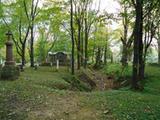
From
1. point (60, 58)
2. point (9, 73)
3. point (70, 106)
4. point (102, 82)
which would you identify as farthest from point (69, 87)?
point (60, 58)

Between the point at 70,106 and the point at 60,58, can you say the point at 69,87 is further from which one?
the point at 60,58

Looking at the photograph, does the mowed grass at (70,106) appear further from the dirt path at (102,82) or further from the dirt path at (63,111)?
the dirt path at (102,82)

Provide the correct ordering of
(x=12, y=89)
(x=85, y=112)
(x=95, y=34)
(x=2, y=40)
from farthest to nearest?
(x=95, y=34) → (x=2, y=40) → (x=12, y=89) → (x=85, y=112)

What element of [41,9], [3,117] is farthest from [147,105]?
[41,9]

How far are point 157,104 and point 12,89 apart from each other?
7051 millimetres

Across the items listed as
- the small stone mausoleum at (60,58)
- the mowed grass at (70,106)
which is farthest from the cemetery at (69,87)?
the small stone mausoleum at (60,58)

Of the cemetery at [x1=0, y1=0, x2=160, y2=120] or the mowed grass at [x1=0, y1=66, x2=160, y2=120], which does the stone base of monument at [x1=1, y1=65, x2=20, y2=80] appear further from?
the mowed grass at [x1=0, y1=66, x2=160, y2=120]

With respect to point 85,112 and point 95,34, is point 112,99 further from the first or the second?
point 95,34

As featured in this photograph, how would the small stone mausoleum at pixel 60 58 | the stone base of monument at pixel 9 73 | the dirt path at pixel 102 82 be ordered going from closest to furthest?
the stone base of monument at pixel 9 73
the dirt path at pixel 102 82
the small stone mausoleum at pixel 60 58

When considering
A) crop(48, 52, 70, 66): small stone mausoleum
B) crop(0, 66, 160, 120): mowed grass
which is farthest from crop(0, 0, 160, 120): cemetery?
crop(48, 52, 70, 66): small stone mausoleum

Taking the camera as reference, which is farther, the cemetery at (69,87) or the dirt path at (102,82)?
the dirt path at (102,82)

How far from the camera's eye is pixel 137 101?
13.8 meters

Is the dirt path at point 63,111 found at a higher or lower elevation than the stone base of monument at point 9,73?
lower

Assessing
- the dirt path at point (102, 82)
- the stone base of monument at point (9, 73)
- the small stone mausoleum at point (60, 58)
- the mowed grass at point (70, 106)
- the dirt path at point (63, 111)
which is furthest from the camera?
the small stone mausoleum at point (60, 58)
